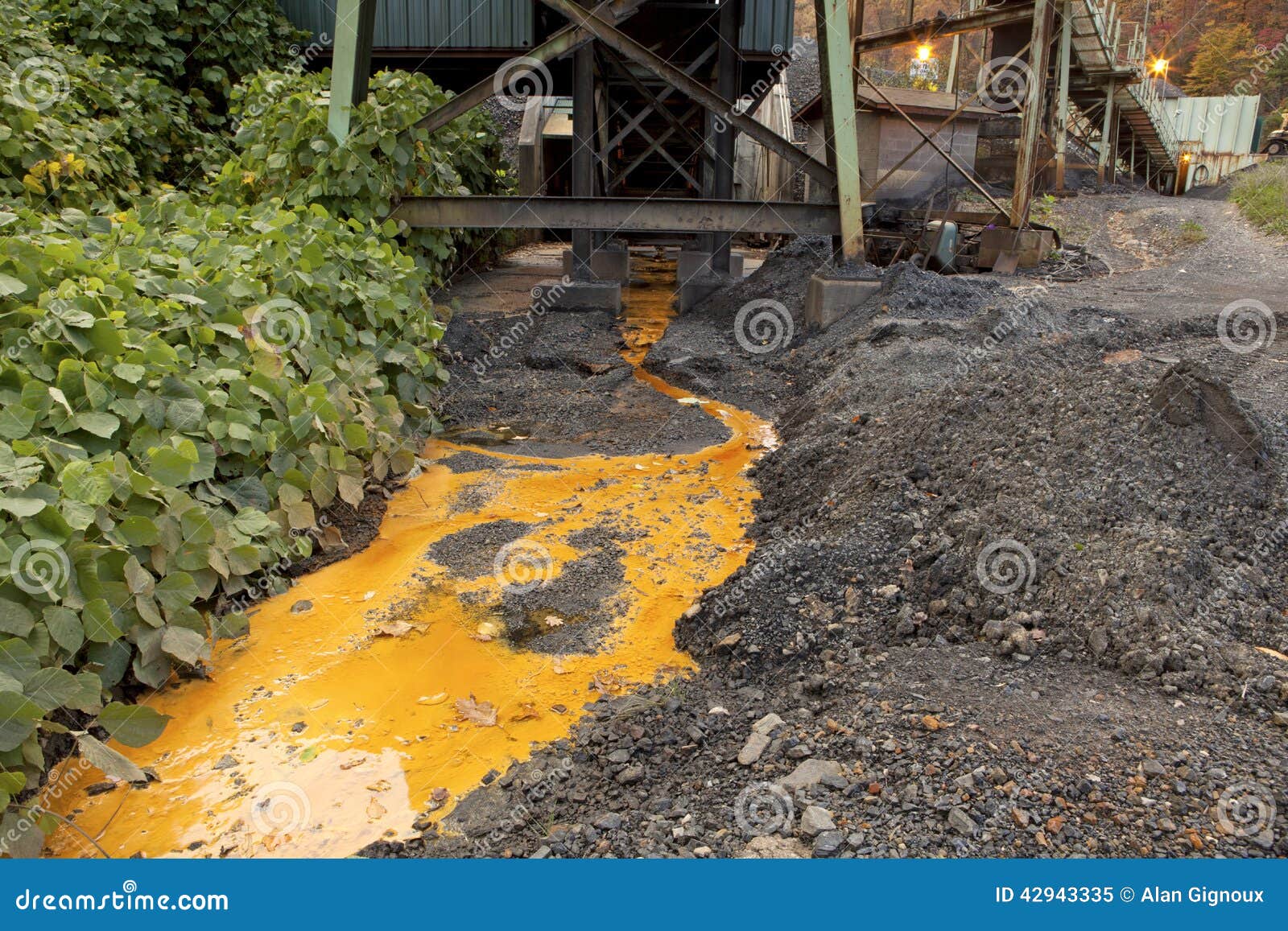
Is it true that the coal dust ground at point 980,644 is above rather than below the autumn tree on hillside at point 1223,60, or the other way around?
below

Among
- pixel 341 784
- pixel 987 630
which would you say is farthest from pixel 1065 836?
pixel 341 784

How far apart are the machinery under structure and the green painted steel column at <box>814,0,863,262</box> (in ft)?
0.05

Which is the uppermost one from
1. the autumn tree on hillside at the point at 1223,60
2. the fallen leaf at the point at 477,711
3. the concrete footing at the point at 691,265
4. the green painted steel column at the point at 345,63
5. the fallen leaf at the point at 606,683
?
the autumn tree on hillside at the point at 1223,60

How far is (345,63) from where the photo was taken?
7562 millimetres

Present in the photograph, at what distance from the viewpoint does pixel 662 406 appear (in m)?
7.28

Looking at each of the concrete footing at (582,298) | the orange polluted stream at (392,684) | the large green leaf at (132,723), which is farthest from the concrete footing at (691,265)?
the large green leaf at (132,723)

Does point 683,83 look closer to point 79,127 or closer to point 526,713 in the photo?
point 79,127

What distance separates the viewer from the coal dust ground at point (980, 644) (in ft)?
8.38

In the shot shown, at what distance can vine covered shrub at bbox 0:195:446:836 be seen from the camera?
304cm

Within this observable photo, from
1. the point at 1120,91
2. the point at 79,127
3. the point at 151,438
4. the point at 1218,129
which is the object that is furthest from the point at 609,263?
the point at 1218,129

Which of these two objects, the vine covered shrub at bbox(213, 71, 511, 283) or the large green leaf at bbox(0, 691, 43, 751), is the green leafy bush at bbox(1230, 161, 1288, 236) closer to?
the vine covered shrub at bbox(213, 71, 511, 283)

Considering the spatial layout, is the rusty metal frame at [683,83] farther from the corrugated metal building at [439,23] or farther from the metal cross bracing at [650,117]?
the corrugated metal building at [439,23]

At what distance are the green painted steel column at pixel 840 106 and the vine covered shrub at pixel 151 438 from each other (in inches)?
165

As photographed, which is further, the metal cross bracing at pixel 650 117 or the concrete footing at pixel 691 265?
the concrete footing at pixel 691 265
